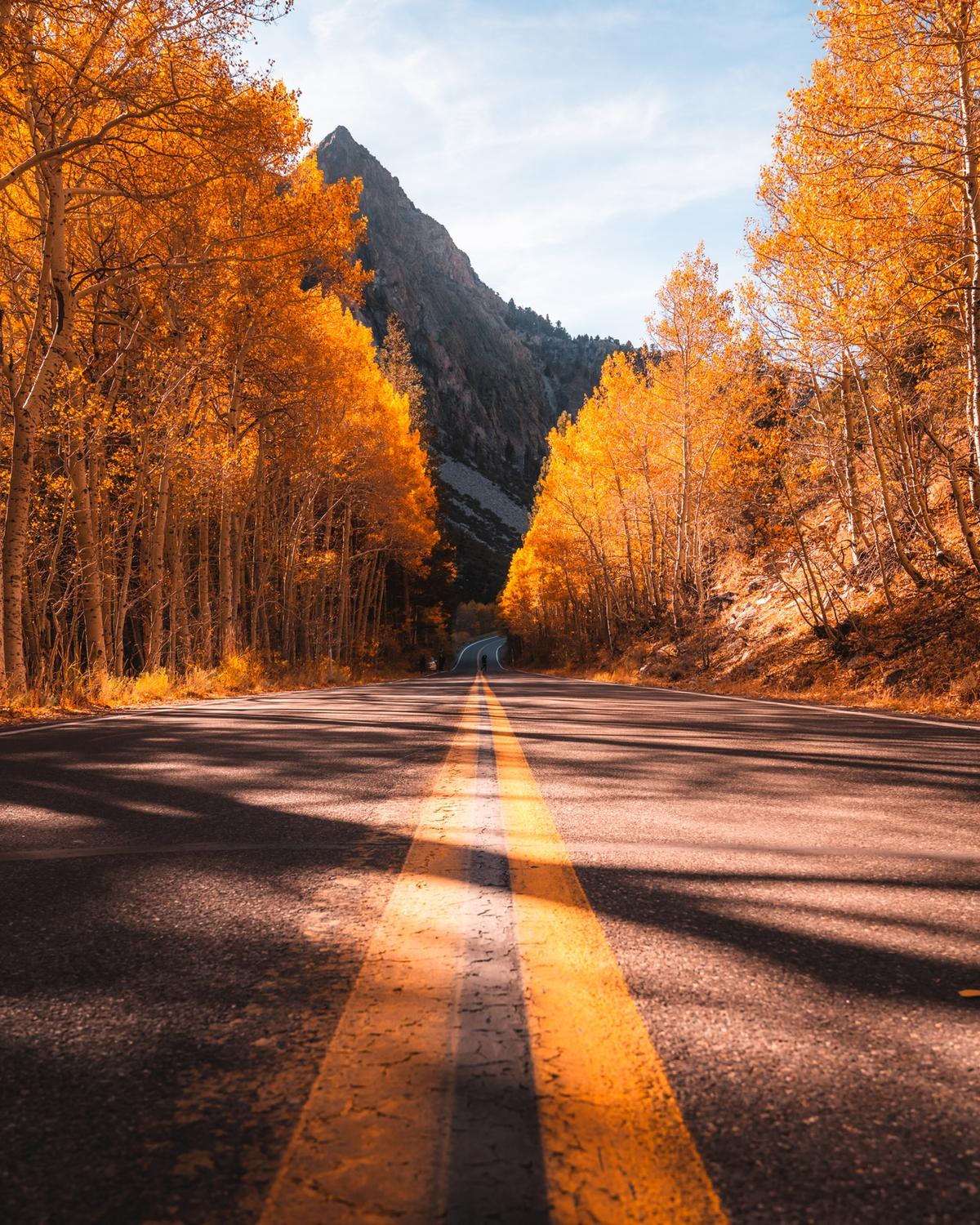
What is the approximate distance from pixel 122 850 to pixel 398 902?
107 centimetres

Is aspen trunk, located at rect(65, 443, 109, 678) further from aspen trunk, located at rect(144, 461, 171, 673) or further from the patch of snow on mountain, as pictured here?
the patch of snow on mountain

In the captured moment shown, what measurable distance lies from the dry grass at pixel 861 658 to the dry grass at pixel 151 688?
8.91 metres

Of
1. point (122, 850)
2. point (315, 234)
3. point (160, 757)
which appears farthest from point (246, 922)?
point (315, 234)

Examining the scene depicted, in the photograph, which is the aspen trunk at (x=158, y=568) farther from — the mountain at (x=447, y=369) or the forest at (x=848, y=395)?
the mountain at (x=447, y=369)

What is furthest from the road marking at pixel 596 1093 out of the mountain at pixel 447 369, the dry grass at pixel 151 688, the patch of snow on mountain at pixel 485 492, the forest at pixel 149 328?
the patch of snow on mountain at pixel 485 492

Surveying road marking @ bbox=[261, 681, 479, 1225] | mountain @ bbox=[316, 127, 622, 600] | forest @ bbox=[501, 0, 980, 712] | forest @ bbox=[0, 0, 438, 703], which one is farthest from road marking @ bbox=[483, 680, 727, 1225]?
mountain @ bbox=[316, 127, 622, 600]

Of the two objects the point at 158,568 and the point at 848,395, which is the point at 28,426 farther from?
the point at 848,395

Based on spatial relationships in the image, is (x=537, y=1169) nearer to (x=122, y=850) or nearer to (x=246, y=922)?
(x=246, y=922)

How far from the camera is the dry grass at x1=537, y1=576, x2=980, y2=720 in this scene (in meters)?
10.6

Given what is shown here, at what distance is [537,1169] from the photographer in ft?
2.88

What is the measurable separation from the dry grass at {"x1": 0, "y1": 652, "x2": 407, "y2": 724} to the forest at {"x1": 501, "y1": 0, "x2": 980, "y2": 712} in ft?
31.1

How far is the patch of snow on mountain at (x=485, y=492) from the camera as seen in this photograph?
172 m

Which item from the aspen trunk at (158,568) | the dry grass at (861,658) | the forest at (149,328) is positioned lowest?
the dry grass at (861,658)

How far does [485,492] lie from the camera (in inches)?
7092
